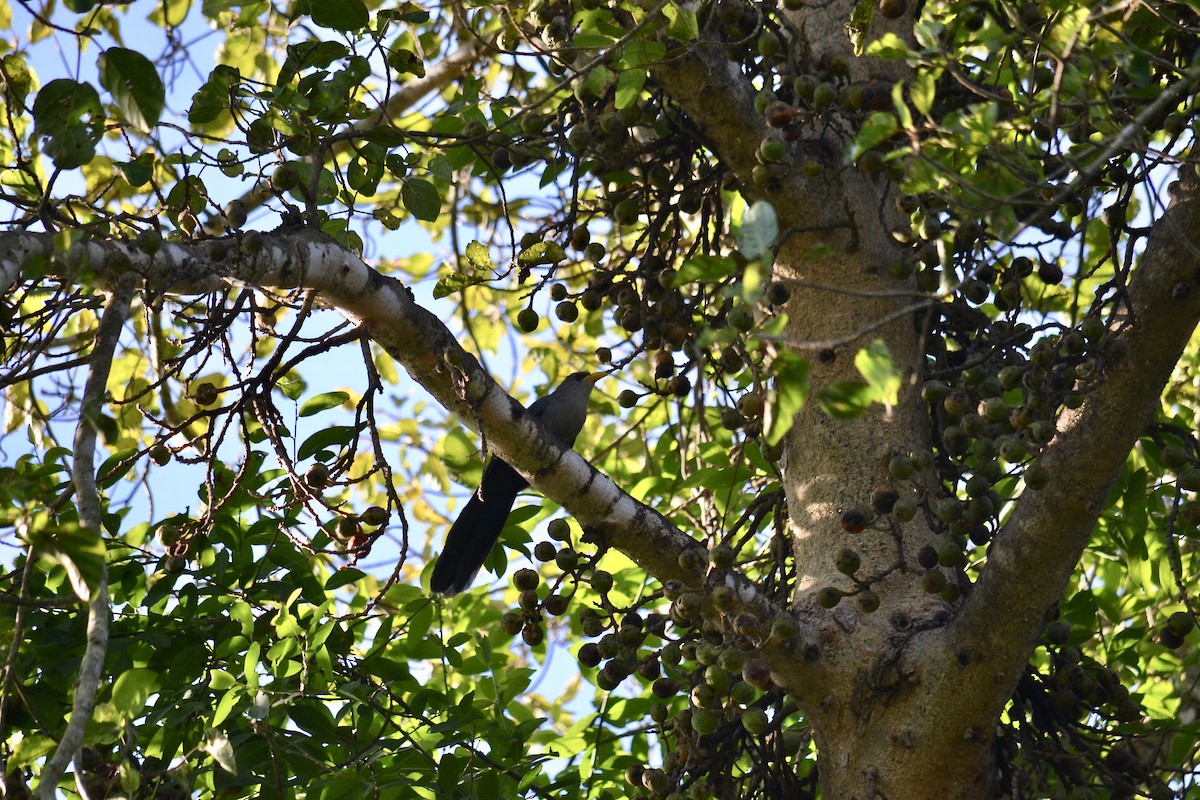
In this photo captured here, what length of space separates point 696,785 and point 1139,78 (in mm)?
1571

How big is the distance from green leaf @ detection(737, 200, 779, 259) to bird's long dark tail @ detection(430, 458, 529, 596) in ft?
5.66

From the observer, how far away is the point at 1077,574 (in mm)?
3805

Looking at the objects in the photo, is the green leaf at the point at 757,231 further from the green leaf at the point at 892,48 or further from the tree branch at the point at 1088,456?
the tree branch at the point at 1088,456

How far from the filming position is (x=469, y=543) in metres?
3.21

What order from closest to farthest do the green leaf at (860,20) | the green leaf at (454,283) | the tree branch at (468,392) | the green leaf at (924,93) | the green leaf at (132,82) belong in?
the green leaf at (924,93) < the green leaf at (132,82) < the tree branch at (468,392) < the green leaf at (860,20) < the green leaf at (454,283)

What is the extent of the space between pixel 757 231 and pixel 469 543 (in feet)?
6.20

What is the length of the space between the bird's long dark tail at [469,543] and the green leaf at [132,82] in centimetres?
152

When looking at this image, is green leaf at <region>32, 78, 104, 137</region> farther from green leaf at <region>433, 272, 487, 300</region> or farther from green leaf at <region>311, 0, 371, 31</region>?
green leaf at <region>433, 272, 487, 300</region>

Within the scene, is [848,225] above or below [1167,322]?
above

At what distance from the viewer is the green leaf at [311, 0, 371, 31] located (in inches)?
95.7

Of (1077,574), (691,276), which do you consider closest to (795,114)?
(691,276)

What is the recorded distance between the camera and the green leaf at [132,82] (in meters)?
1.83

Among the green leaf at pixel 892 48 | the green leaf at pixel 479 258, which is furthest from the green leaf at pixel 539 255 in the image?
the green leaf at pixel 892 48

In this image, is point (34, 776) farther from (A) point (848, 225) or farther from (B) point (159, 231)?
(A) point (848, 225)
